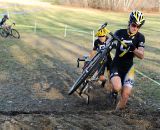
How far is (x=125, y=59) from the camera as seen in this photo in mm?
8023

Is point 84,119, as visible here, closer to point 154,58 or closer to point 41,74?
point 41,74

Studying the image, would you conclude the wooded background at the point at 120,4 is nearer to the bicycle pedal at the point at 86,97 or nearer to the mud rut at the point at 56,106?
the mud rut at the point at 56,106

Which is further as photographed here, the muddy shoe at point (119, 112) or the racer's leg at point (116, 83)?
the racer's leg at point (116, 83)

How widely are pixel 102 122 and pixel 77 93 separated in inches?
131

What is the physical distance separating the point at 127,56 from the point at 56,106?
6.47ft

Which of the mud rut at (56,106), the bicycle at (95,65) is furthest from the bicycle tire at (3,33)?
the bicycle at (95,65)

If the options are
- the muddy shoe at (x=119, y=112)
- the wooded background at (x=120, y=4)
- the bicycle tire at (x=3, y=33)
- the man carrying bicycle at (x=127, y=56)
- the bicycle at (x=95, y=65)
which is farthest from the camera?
the wooded background at (x=120, y=4)

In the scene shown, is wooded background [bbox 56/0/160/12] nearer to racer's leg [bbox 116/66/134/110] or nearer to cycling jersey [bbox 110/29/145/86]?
cycling jersey [bbox 110/29/145/86]

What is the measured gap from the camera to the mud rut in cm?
614

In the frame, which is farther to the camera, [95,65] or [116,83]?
[95,65]

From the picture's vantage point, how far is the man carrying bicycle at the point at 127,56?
7.55m

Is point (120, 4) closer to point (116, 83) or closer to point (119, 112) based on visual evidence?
point (116, 83)

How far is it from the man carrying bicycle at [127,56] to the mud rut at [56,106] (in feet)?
1.46

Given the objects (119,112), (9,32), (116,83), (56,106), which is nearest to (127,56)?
(116,83)
